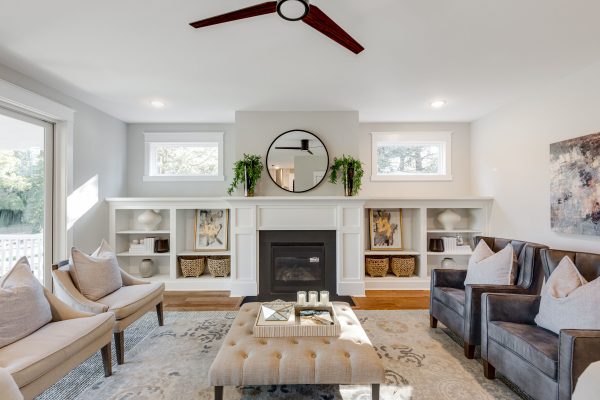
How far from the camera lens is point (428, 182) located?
4.71 metres

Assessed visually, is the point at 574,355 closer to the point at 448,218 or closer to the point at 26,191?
the point at 448,218

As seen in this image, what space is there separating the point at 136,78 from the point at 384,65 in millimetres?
2398

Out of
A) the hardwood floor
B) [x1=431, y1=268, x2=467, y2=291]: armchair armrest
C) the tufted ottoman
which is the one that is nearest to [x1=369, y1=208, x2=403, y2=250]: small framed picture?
the hardwood floor

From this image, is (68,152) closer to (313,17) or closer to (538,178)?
(313,17)

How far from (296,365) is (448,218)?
11.4ft

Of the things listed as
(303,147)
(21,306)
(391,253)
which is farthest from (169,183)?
(391,253)

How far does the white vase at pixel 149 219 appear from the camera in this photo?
4.32m

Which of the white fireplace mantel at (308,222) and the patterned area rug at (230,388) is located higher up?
the white fireplace mantel at (308,222)

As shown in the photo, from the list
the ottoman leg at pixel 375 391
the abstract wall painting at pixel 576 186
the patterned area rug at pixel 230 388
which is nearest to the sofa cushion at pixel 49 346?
the patterned area rug at pixel 230 388

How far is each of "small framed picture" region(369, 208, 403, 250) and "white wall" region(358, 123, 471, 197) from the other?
0.33 m

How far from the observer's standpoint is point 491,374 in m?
2.12

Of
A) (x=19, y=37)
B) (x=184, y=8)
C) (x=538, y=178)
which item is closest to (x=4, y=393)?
(x=184, y=8)

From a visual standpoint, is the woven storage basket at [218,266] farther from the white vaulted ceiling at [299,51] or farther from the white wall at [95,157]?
the white vaulted ceiling at [299,51]

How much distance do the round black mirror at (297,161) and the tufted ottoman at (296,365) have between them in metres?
2.51
